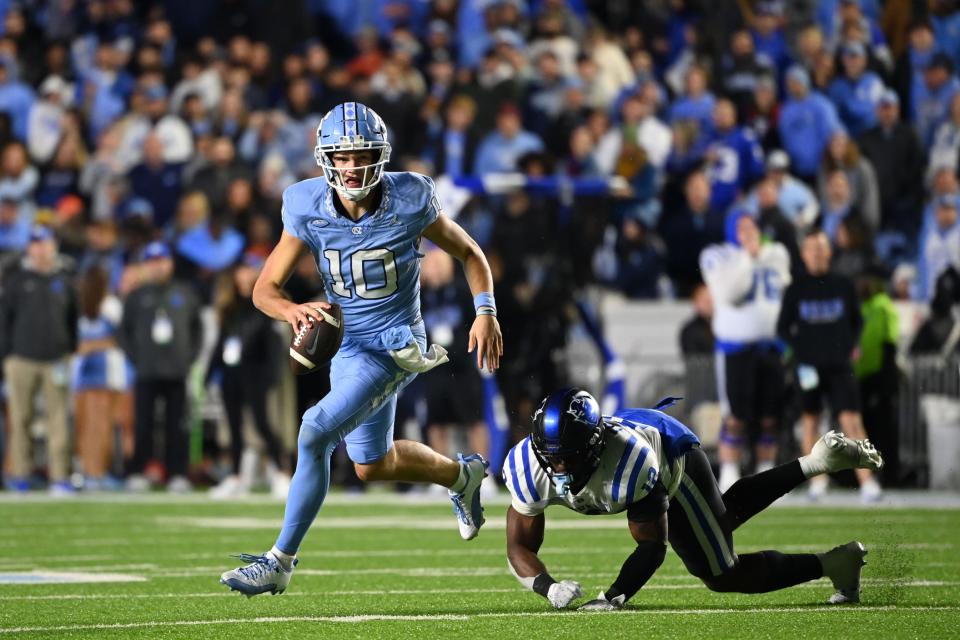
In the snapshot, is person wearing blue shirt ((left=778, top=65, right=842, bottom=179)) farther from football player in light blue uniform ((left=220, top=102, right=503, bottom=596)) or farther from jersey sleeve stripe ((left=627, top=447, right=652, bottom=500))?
jersey sleeve stripe ((left=627, top=447, right=652, bottom=500))

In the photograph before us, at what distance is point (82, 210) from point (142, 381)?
3185 mm

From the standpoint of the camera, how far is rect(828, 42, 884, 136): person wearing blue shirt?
52.5ft

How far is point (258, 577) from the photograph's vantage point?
20.6 feet

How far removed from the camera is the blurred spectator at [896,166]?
50.9 feet

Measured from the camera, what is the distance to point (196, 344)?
1528 centimetres

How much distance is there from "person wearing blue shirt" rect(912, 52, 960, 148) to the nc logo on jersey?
1027 centimetres

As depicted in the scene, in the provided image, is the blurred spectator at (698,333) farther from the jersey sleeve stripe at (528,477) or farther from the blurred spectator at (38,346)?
the jersey sleeve stripe at (528,477)

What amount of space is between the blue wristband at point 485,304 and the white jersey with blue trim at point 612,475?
738mm

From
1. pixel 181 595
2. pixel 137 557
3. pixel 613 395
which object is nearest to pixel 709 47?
pixel 613 395

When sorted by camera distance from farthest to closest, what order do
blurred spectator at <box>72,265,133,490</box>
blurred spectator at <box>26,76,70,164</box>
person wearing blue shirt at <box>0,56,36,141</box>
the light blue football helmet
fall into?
1. person wearing blue shirt at <box>0,56,36,141</box>
2. blurred spectator at <box>26,76,70,164</box>
3. blurred spectator at <box>72,265,133,490</box>
4. the light blue football helmet

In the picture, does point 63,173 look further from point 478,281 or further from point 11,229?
point 478,281

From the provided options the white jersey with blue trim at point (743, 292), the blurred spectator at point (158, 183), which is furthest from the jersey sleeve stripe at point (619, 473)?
the blurred spectator at point (158, 183)

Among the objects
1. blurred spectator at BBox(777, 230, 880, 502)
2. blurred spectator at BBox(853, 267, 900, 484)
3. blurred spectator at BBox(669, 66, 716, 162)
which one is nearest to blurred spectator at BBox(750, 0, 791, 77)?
blurred spectator at BBox(669, 66, 716, 162)

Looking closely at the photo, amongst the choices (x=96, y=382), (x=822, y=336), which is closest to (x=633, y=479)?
(x=822, y=336)
